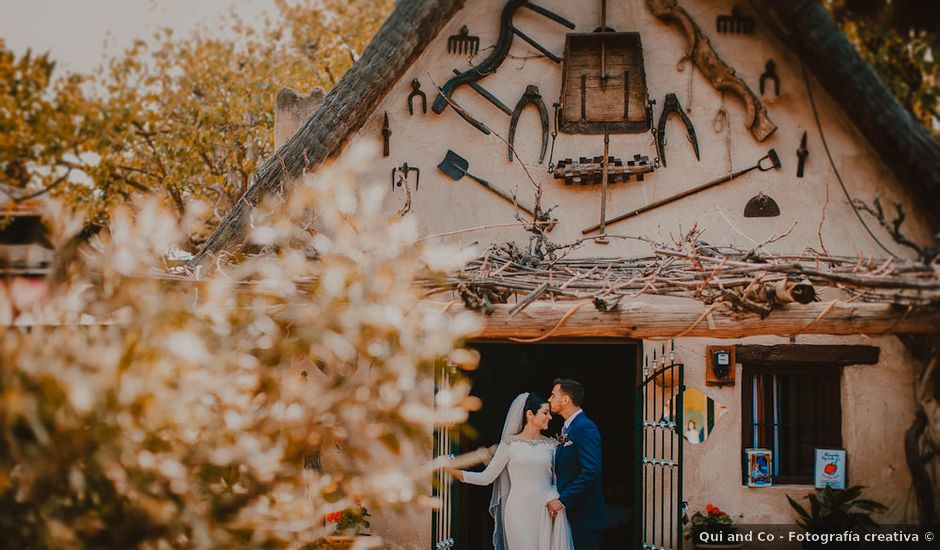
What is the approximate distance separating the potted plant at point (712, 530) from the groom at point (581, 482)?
0.85 metres

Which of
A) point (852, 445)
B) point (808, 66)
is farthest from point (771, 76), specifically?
point (852, 445)

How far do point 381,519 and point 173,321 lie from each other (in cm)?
459

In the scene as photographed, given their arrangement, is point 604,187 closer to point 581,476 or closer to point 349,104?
point 349,104

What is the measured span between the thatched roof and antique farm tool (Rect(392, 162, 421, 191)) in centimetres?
51

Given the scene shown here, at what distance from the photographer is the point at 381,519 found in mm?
7527

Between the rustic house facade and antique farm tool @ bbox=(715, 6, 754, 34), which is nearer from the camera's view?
the rustic house facade

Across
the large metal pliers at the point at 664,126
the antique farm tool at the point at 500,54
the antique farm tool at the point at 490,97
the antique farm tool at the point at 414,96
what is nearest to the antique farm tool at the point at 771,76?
the large metal pliers at the point at 664,126

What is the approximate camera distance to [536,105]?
307 inches

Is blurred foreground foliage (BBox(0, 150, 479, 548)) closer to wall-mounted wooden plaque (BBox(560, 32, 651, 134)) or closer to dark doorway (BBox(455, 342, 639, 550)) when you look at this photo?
wall-mounted wooden plaque (BBox(560, 32, 651, 134))

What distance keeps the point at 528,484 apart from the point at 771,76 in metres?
3.85

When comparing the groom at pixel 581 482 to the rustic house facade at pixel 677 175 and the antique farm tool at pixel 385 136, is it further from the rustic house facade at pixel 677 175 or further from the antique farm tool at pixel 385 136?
the antique farm tool at pixel 385 136

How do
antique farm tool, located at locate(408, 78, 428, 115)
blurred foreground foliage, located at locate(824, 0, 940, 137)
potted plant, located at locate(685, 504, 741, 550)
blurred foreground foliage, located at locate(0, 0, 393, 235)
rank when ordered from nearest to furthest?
potted plant, located at locate(685, 504, 741, 550) → antique farm tool, located at locate(408, 78, 428, 115) → blurred foreground foliage, located at locate(824, 0, 940, 137) → blurred foreground foliage, located at locate(0, 0, 393, 235)

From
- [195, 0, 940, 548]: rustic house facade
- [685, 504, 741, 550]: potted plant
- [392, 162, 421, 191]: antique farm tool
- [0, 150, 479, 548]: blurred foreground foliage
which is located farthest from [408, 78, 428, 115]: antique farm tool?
[0, 150, 479, 548]: blurred foreground foliage

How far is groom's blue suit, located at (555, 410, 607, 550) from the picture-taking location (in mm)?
6703
